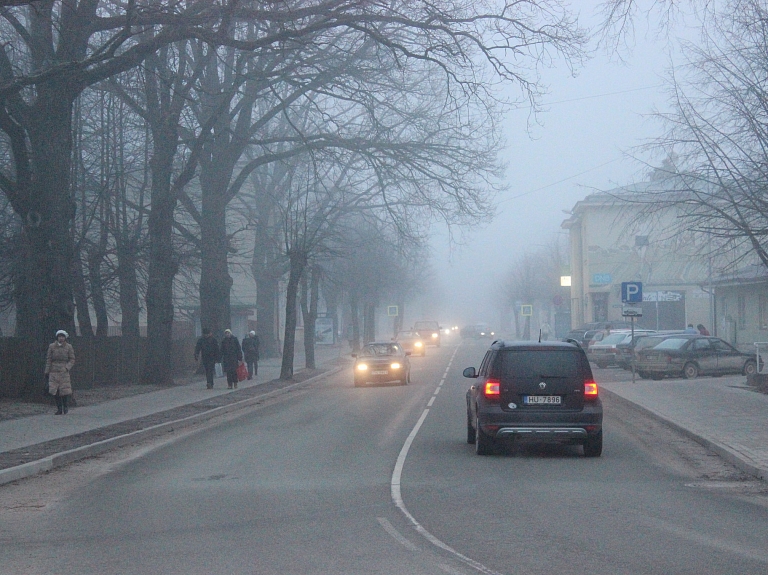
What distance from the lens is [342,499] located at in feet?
33.4

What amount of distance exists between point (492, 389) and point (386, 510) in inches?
177

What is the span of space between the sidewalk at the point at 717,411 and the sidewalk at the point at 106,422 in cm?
968

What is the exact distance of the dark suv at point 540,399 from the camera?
44.0ft

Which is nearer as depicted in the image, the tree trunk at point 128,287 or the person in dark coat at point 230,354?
the person in dark coat at point 230,354

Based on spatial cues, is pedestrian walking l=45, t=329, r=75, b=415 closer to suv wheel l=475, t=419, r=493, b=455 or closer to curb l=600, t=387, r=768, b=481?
suv wheel l=475, t=419, r=493, b=455

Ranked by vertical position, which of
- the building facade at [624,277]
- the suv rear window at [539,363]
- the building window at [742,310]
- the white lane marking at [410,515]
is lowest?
the white lane marking at [410,515]

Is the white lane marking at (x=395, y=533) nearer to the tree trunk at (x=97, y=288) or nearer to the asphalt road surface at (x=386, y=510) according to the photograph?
the asphalt road surface at (x=386, y=510)

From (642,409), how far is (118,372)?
690 inches

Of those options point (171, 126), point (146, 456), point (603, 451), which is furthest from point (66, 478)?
point (171, 126)

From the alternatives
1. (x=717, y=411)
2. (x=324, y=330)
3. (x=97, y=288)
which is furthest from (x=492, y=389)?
(x=324, y=330)

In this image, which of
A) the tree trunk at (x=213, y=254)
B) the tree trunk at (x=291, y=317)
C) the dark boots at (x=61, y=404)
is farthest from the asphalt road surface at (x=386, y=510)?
the tree trunk at (x=213, y=254)

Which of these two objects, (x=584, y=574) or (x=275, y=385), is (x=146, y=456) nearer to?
(x=584, y=574)

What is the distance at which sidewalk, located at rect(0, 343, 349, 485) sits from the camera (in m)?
14.1

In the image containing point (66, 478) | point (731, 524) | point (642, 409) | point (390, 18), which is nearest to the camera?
point (731, 524)
